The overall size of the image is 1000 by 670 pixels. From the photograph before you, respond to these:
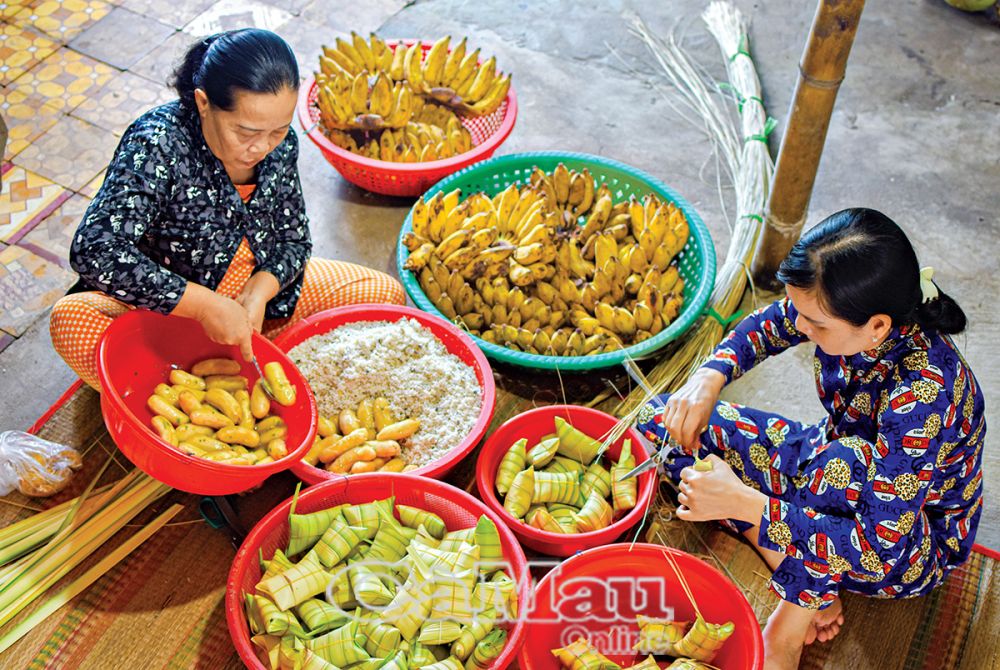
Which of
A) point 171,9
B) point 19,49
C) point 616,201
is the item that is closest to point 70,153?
point 19,49

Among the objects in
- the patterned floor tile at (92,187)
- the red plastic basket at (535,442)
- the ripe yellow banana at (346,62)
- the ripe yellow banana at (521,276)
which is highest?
the ripe yellow banana at (346,62)

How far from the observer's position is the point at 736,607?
2.10 m

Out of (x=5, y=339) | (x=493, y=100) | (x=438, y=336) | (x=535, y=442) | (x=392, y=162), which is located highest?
(x=493, y=100)

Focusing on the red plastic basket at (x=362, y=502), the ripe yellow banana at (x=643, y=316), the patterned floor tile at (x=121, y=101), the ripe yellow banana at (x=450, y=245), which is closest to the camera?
the red plastic basket at (x=362, y=502)

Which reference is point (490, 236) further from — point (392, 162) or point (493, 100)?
point (493, 100)

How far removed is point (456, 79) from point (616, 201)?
81cm

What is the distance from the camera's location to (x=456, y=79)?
354 cm

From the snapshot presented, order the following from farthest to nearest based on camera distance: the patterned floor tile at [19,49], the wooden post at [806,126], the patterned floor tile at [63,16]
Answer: the patterned floor tile at [63,16] < the patterned floor tile at [19,49] < the wooden post at [806,126]

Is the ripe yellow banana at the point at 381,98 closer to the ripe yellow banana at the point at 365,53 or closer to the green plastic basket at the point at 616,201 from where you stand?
the ripe yellow banana at the point at 365,53

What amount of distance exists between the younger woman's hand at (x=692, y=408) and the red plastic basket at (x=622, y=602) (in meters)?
0.30

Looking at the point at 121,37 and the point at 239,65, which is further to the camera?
the point at 121,37

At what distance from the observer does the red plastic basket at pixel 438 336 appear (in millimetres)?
2438

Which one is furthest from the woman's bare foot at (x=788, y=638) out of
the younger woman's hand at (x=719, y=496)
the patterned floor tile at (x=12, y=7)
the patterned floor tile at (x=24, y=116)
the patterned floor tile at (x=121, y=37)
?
the patterned floor tile at (x=12, y=7)

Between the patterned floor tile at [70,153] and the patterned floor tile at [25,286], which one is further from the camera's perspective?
the patterned floor tile at [70,153]
